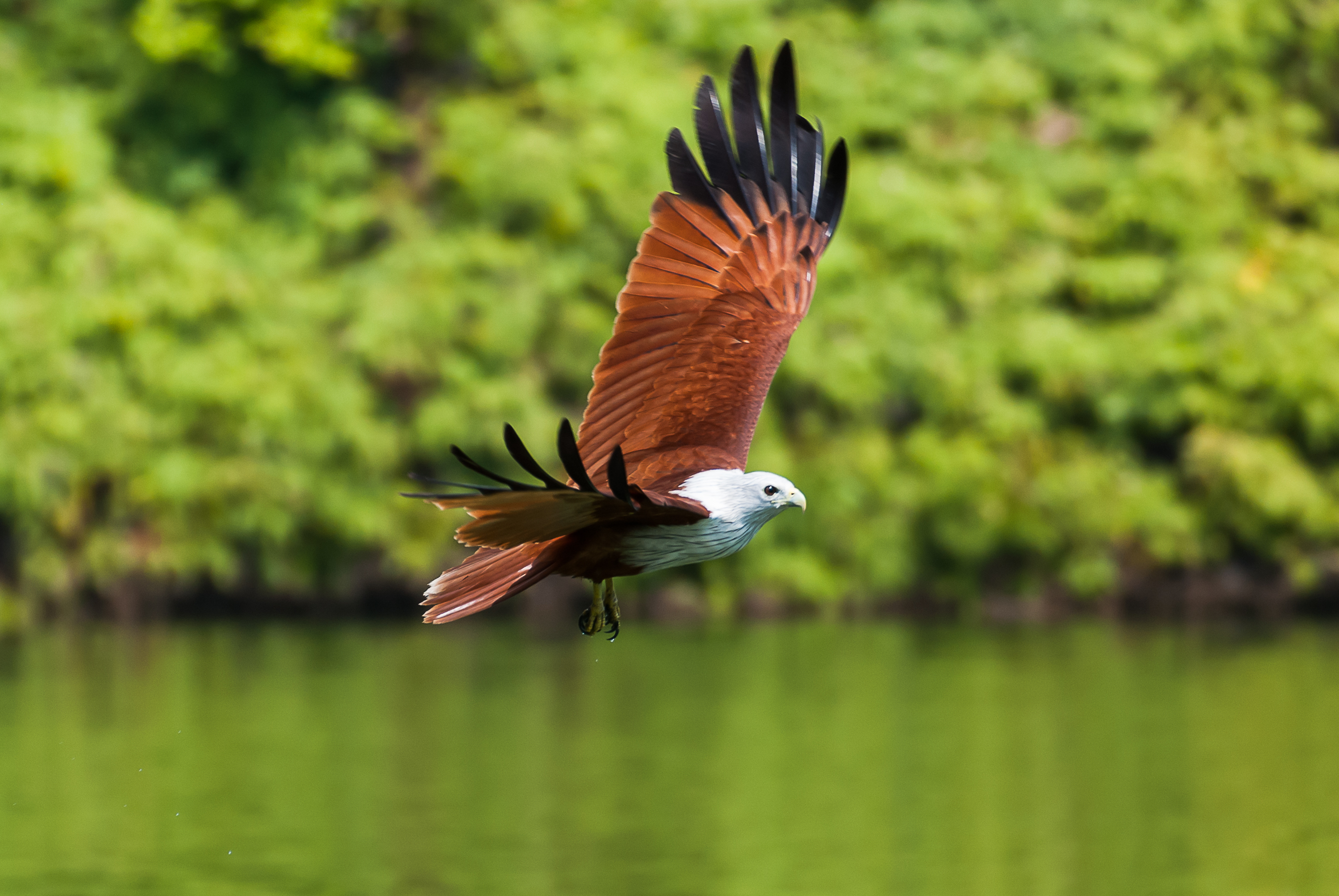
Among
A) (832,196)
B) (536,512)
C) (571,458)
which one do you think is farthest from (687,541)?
(832,196)

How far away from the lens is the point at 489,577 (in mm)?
7652

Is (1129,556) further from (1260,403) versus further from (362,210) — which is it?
(362,210)

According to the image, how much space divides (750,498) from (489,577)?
946 mm

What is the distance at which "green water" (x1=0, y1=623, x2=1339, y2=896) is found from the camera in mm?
15188

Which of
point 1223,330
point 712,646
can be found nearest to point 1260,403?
point 1223,330

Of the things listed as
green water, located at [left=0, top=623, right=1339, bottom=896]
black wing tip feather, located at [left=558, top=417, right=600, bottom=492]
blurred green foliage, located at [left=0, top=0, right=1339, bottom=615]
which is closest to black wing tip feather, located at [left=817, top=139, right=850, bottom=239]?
black wing tip feather, located at [left=558, top=417, right=600, bottom=492]

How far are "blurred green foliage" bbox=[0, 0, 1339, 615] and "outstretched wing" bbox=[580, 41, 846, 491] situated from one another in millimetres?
17113

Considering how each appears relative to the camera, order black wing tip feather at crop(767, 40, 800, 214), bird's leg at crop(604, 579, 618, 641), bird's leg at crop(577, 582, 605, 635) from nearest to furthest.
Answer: bird's leg at crop(577, 582, 605, 635)
bird's leg at crop(604, 579, 618, 641)
black wing tip feather at crop(767, 40, 800, 214)

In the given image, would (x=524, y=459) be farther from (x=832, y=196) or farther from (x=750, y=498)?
(x=832, y=196)

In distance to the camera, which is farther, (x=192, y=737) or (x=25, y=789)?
(x=192, y=737)

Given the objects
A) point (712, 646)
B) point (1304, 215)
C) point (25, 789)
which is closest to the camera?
point (25, 789)

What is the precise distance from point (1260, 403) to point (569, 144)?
369 inches

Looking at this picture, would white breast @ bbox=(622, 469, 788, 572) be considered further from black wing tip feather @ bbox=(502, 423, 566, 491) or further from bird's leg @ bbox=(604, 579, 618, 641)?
black wing tip feather @ bbox=(502, 423, 566, 491)

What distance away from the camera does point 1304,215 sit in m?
29.8
